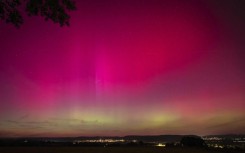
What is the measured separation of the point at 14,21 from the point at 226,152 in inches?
2509

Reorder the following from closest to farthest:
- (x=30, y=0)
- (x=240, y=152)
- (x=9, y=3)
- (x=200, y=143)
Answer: (x=30, y=0)
(x=9, y=3)
(x=240, y=152)
(x=200, y=143)

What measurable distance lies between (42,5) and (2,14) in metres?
1.80

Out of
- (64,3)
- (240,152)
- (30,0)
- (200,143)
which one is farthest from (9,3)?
(200,143)

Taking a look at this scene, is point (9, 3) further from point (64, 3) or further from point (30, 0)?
point (64, 3)

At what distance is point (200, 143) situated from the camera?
96.6m

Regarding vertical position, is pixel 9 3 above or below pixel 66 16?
above

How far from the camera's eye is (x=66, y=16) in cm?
1163

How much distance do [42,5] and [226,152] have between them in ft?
210

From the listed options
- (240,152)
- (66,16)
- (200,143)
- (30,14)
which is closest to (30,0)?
(30,14)

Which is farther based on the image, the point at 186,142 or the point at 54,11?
the point at 186,142

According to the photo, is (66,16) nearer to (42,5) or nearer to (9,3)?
(42,5)

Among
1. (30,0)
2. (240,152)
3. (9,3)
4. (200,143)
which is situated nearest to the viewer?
(30,0)

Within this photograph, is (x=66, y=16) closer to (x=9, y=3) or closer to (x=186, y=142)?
(x=9, y=3)

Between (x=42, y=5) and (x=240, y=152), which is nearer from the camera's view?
(x=42, y=5)
